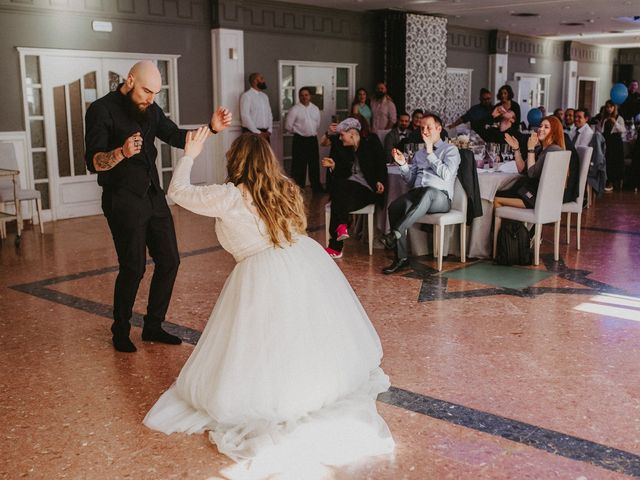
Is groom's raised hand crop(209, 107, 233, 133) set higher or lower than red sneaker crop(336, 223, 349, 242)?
higher

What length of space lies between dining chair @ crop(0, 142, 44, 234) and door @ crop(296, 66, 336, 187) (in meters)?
4.97

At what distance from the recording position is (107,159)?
3.45 m

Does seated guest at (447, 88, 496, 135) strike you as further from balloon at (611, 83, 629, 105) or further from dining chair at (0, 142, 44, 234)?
dining chair at (0, 142, 44, 234)

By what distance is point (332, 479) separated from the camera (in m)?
2.51

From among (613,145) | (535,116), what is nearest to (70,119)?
(535,116)

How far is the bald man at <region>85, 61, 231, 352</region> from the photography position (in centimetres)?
353

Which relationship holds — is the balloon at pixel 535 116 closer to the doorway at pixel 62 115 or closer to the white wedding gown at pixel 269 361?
the doorway at pixel 62 115

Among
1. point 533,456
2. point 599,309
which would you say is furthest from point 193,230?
point 533,456

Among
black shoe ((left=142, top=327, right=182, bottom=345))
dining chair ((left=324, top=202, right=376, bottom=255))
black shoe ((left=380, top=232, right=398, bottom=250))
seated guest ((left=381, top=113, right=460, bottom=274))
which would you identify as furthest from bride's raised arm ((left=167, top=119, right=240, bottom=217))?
dining chair ((left=324, top=202, right=376, bottom=255))

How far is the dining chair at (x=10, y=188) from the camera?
7301mm

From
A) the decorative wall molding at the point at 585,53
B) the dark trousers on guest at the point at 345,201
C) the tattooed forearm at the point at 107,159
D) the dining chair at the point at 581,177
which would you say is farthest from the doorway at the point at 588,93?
the tattooed forearm at the point at 107,159

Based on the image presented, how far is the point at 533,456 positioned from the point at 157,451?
141cm

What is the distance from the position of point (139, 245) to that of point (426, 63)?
32.0 feet

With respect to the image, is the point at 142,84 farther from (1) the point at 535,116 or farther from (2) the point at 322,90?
(1) the point at 535,116
